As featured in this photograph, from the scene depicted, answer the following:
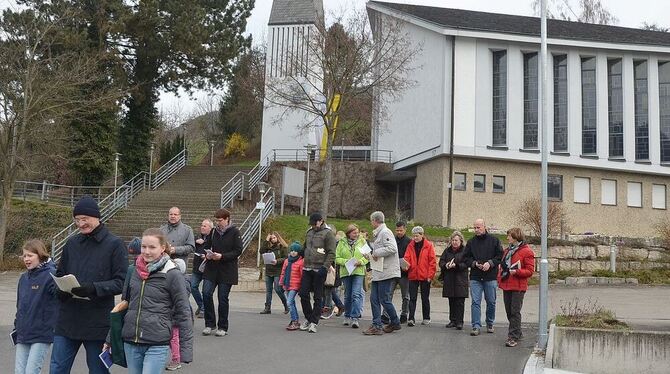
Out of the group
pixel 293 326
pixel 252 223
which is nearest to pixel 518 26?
pixel 252 223

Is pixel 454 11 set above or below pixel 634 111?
above

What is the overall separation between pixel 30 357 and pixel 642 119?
32.5m

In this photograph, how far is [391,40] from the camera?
29953 mm

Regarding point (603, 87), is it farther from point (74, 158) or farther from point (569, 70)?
point (74, 158)

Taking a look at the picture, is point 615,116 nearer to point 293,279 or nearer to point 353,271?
point 353,271

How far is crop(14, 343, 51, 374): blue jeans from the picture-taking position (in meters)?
5.79

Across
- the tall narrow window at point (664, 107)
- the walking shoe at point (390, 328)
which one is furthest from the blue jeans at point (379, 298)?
the tall narrow window at point (664, 107)

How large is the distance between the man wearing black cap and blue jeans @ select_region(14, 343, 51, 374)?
17.1 feet

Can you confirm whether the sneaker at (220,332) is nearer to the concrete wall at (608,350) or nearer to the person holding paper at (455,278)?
the person holding paper at (455,278)

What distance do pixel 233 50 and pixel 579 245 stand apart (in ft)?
71.5

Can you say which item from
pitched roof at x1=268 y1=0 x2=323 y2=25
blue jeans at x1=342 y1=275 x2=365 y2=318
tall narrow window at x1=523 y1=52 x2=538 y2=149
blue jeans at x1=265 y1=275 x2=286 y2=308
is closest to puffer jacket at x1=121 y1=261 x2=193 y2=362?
blue jeans at x1=342 y1=275 x2=365 y2=318

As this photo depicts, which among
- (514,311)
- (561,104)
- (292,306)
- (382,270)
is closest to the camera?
(514,311)

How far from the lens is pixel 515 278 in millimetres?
10039

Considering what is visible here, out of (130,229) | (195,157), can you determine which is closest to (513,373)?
A: (130,229)
